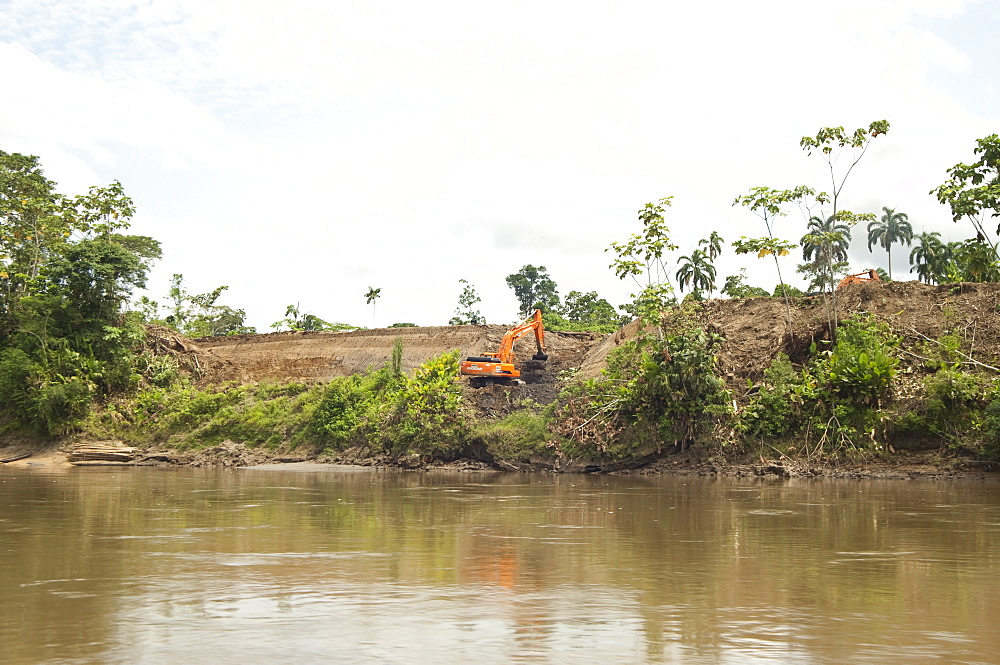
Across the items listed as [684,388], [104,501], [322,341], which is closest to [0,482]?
[104,501]

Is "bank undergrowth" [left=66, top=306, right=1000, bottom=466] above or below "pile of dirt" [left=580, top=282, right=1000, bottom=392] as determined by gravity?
below

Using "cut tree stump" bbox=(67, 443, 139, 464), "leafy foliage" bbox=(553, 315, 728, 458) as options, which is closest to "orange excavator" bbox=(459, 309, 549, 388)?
"leafy foliage" bbox=(553, 315, 728, 458)

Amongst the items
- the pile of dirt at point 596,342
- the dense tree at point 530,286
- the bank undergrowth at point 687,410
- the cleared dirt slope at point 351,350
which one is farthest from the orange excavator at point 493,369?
the dense tree at point 530,286

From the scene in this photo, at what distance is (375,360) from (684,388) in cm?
2224

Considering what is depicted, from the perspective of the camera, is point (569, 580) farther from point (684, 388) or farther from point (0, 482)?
point (0, 482)

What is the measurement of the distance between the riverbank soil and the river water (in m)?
9.33

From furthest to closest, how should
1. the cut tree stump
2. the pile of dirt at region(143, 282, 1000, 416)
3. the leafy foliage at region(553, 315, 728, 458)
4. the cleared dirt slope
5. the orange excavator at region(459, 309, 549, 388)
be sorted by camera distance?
1. the cleared dirt slope
2. the cut tree stump
3. the orange excavator at region(459, 309, 549, 388)
4. the pile of dirt at region(143, 282, 1000, 416)
5. the leafy foliage at region(553, 315, 728, 458)

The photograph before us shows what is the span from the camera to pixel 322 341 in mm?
51812

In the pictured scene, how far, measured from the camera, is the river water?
697cm

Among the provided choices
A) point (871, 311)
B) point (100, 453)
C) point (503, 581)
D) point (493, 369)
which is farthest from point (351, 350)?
point (503, 581)

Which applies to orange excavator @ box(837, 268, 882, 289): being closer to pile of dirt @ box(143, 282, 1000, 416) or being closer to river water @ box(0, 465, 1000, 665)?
pile of dirt @ box(143, 282, 1000, 416)

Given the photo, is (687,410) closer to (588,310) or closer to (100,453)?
(100,453)

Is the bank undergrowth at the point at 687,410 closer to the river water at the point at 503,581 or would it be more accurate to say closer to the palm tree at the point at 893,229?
the river water at the point at 503,581

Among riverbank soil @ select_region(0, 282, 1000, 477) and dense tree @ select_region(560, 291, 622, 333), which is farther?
dense tree @ select_region(560, 291, 622, 333)
